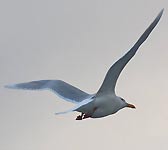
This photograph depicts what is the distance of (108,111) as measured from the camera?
1497cm

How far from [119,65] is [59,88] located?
221cm

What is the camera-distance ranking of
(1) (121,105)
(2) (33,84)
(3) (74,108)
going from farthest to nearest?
(2) (33,84), (1) (121,105), (3) (74,108)

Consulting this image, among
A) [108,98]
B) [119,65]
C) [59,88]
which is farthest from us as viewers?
[59,88]

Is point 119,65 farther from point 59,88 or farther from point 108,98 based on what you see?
point 59,88

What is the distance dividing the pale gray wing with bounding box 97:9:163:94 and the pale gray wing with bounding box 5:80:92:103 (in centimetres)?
94

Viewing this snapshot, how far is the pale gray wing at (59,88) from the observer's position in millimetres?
16062

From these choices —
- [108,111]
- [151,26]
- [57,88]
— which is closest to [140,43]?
[151,26]

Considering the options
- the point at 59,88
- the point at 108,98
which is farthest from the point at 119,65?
the point at 59,88

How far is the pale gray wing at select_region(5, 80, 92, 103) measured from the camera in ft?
52.7

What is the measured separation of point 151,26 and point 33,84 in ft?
9.87

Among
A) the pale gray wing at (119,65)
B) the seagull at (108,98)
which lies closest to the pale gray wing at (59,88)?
the seagull at (108,98)

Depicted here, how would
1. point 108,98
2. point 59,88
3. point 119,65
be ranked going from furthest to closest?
point 59,88, point 108,98, point 119,65

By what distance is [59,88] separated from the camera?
16.6 m

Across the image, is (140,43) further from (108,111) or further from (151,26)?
(108,111)
